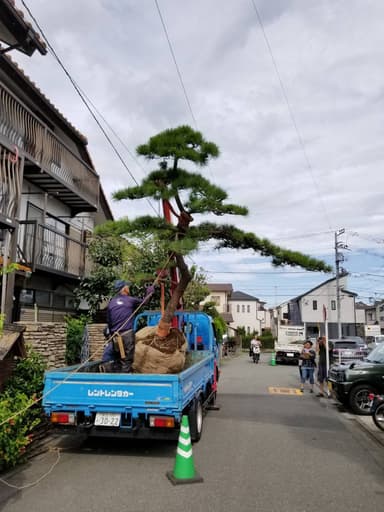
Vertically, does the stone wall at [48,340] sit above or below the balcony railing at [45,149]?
below

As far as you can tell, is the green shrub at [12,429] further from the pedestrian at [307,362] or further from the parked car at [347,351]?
the parked car at [347,351]

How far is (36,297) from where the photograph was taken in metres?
13.5

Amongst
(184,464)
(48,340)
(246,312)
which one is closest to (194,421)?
(184,464)

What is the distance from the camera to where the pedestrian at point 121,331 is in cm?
700

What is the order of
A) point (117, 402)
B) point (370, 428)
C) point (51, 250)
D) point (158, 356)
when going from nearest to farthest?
point (117, 402) → point (158, 356) → point (370, 428) → point (51, 250)

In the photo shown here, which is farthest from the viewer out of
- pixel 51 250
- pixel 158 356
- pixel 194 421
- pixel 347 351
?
pixel 347 351

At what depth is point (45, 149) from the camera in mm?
12742

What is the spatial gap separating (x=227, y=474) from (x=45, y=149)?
10313 mm

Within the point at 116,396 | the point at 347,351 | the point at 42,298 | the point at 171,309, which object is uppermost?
the point at 42,298

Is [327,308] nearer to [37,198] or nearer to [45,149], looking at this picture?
[37,198]

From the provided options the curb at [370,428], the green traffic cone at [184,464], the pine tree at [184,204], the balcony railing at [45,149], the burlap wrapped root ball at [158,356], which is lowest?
the curb at [370,428]

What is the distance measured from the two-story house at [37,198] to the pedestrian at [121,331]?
309 cm

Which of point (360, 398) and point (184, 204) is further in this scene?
point (360, 398)

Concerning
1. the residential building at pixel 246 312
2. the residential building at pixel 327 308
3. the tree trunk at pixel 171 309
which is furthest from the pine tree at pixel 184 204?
the residential building at pixel 246 312
